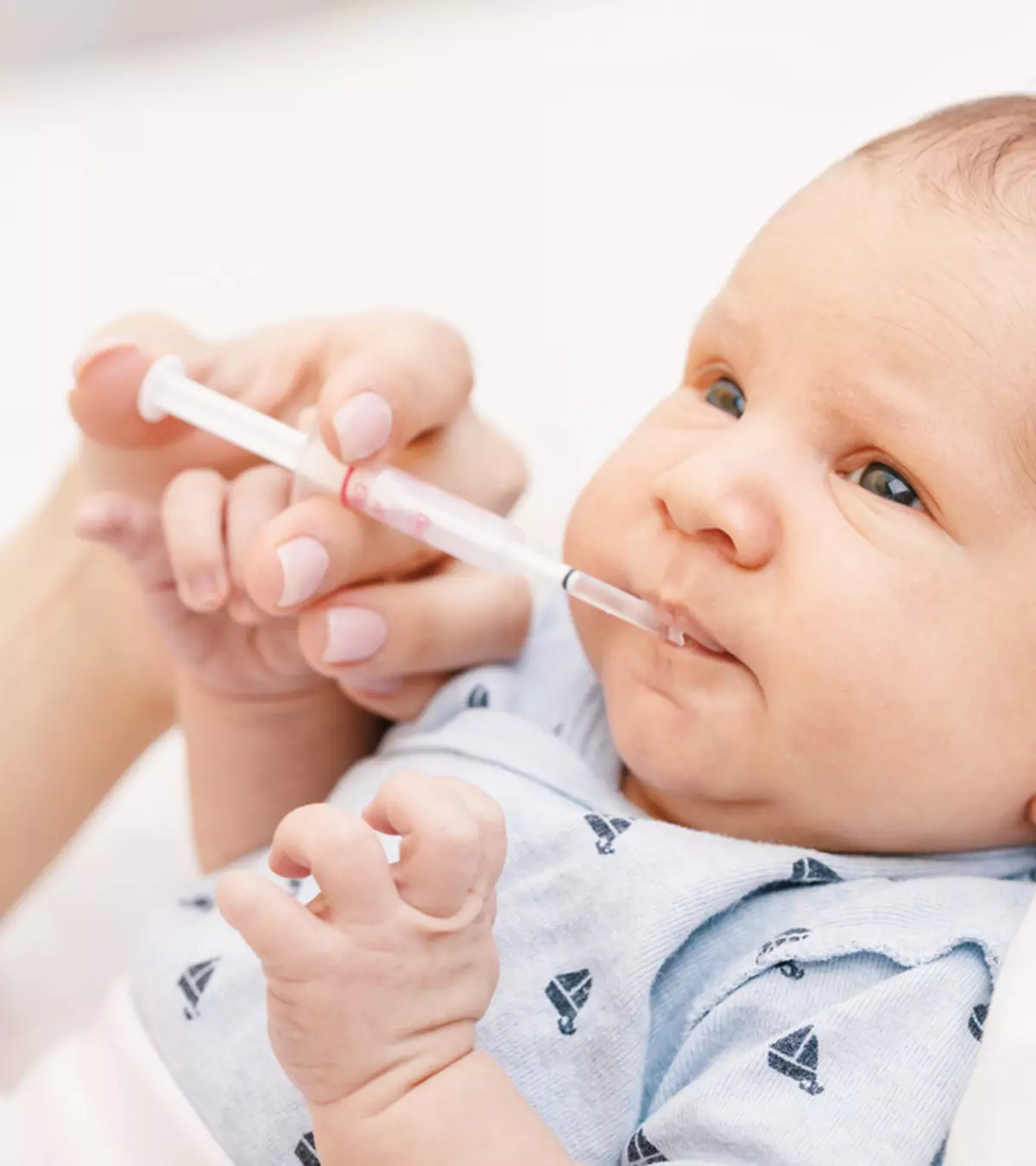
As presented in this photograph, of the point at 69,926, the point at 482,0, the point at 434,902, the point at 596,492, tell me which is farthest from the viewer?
the point at 482,0

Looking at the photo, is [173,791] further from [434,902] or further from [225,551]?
[434,902]

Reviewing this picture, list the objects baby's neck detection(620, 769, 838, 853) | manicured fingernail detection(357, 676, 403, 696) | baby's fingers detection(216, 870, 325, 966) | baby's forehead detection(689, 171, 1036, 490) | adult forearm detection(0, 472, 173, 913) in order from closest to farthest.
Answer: baby's fingers detection(216, 870, 325, 966) → baby's forehead detection(689, 171, 1036, 490) → baby's neck detection(620, 769, 838, 853) → manicured fingernail detection(357, 676, 403, 696) → adult forearm detection(0, 472, 173, 913)

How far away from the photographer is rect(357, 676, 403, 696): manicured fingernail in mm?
1021

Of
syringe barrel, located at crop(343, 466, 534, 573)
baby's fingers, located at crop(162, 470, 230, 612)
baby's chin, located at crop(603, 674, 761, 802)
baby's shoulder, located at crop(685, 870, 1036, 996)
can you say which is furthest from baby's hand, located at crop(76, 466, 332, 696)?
baby's shoulder, located at crop(685, 870, 1036, 996)

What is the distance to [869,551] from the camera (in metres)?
0.79

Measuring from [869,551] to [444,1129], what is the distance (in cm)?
38

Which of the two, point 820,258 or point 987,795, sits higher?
point 820,258

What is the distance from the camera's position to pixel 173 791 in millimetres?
1387

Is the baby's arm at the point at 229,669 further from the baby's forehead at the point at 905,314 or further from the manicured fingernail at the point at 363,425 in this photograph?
the baby's forehead at the point at 905,314

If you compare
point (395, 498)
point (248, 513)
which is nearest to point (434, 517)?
point (395, 498)

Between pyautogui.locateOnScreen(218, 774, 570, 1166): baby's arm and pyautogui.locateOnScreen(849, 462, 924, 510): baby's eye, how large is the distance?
11.7 inches

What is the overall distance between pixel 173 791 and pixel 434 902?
79 centimetres

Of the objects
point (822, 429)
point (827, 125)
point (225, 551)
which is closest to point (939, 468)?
point (822, 429)

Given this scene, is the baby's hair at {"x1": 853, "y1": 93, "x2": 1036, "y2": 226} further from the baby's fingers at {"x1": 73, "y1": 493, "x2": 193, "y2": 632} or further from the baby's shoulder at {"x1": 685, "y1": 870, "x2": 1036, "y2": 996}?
the baby's fingers at {"x1": 73, "y1": 493, "x2": 193, "y2": 632}
